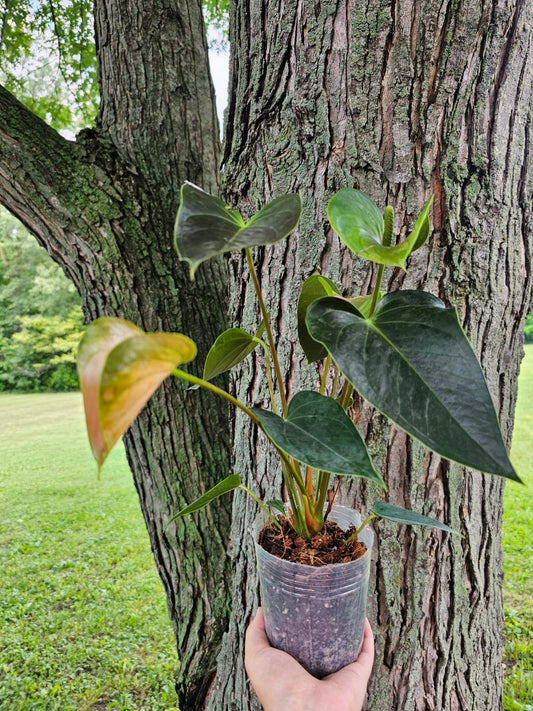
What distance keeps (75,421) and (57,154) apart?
25.0ft

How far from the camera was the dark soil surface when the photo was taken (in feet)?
2.17

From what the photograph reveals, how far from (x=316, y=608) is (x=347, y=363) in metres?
0.37

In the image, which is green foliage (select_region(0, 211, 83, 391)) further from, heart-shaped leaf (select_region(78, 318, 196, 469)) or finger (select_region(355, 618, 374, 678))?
heart-shaped leaf (select_region(78, 318, 196, 469))

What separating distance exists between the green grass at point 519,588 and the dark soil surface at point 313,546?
1483mm

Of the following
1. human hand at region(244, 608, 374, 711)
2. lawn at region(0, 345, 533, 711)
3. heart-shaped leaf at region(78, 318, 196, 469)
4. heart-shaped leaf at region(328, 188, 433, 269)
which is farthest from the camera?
lawn at region(0, 345, 533, 711)

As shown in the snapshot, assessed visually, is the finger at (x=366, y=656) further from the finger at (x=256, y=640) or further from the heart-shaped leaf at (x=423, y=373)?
the heart-shaped leaf at (x=423, y=373)

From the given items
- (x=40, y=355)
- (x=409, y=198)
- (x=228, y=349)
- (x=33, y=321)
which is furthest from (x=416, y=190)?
(x=40, y=355)

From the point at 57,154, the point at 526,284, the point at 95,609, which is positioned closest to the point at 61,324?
the point at 95,609

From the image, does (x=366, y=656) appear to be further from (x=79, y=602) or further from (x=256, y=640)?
(x=79, y=602)

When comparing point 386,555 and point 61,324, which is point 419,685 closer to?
point 386,555

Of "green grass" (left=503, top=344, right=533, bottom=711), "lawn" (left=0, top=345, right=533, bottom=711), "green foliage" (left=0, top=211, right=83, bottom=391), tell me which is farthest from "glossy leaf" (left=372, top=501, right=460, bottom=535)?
"green foliage" (left=0, top=211, right=83, bottom=391)

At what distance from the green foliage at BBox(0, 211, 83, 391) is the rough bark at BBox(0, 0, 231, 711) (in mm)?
11280

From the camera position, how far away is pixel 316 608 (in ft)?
2.09

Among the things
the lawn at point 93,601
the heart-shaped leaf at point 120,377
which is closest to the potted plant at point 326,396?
the heart-shaped leaf at point 120,377
